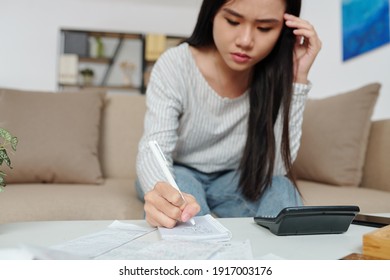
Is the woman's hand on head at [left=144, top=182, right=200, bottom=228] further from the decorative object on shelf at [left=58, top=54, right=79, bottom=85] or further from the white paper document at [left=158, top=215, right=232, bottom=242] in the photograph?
the decorative object on shelf at [left=58, top=54, right=79, bottom=85]

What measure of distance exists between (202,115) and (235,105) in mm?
106

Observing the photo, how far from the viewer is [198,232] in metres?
0.54

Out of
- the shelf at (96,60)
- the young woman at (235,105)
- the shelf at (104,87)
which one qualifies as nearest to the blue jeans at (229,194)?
the young woman at (235,105)

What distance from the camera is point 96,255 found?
0.43 m

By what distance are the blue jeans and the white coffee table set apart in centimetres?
23

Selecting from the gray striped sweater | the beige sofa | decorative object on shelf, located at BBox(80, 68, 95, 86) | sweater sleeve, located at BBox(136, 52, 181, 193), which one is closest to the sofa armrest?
the beige sofa

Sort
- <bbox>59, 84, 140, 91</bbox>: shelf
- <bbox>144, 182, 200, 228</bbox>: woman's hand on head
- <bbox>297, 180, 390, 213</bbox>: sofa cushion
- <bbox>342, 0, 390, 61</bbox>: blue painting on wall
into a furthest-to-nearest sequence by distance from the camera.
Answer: <bbox>59, 84, 140, 91</bbox>: shelf < <bbox>342, 0, 390, 61</bbox>: blue painting on wall < <bbox>297, 180, 390, 213</bbox>: sofa cushion < <bbox>144, 182, 200, 228</bbox>: woman's hand on head

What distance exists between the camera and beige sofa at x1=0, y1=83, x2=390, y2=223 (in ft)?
3.37

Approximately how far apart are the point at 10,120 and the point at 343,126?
3.89ft

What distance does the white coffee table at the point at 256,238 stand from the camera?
1.54ft

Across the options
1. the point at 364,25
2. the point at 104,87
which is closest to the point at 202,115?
the point at 364,25

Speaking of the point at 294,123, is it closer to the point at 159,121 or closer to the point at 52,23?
the point at 159,121

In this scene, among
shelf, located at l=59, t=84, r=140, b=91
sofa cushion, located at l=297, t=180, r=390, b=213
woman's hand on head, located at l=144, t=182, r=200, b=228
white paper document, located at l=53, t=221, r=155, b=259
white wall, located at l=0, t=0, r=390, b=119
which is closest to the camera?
white paper document, located at l=53, t=221, r=155, b=259
